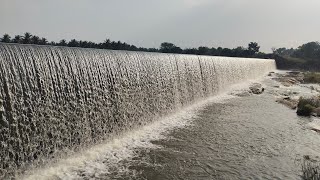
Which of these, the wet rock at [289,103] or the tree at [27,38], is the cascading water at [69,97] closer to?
the wet rock at [289,103]

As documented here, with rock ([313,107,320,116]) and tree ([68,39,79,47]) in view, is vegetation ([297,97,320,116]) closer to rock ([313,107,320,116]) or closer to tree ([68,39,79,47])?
rock ([313,107,320,116])

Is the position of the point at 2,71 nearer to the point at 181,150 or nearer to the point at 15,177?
the point at 15,177

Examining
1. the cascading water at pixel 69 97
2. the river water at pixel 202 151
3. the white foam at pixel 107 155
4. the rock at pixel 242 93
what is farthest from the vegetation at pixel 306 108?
the cascading water at pixel 69 97

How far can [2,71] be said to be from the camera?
1111 centimetres

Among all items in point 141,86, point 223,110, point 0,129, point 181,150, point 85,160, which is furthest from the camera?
point 223,110

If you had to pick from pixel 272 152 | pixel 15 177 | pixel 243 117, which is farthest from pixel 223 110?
pixel 15 177

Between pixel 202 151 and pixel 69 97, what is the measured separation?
6124 mm

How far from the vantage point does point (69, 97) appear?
13.9 m

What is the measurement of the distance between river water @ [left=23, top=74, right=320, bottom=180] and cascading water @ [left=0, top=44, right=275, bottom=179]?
71 centimetres

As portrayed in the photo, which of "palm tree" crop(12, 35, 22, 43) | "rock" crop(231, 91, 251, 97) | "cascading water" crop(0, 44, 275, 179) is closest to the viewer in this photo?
"cascading water" crop(0, 44, 275, 179)

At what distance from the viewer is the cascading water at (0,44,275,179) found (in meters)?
11.3

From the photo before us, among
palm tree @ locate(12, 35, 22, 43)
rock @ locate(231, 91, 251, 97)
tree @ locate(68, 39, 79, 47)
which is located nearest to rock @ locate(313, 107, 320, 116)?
rock @ locate(231, 91, 251, 97)

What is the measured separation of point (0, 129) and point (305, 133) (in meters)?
15.2

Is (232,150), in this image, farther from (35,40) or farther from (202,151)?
(35,40)
